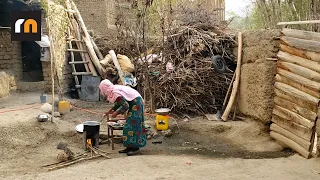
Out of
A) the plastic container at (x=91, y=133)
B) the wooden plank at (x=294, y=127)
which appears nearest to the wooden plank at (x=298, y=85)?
the wooden plank at (x=294, y=127)

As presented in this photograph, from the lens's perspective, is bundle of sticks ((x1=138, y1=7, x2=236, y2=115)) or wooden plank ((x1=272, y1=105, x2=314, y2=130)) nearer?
wooden plank ((x1=272, y1=105, x2=314, y2=130))

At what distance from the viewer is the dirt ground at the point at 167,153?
5324 mm

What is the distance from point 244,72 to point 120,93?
3.33 m

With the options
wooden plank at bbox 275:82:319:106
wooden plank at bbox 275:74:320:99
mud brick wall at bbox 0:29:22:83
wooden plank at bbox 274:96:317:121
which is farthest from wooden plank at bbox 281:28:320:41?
mud brick wall at bbox 0:29:22:83

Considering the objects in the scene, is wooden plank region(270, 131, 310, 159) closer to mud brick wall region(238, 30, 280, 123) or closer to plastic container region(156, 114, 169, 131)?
mud brick wall region(238, 30, 280, 123)

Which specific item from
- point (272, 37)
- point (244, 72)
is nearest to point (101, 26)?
point (244, 72)

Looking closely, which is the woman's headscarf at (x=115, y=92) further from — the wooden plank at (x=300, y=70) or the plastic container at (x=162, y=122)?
the wooden plank at (x=300, y=70)

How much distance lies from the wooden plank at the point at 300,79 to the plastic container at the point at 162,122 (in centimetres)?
249

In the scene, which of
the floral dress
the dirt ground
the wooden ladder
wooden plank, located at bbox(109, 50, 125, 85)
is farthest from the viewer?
the wooden ladder

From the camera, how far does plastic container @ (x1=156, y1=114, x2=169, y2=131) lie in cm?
800

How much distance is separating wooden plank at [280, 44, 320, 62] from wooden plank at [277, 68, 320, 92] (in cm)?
36

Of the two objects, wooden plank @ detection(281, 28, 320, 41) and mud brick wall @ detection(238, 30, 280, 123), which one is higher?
wooden plank @ detection(281, 28, 320, 41)

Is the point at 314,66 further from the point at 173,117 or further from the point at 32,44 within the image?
the point at 32,44

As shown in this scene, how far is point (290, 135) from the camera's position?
663 cm
